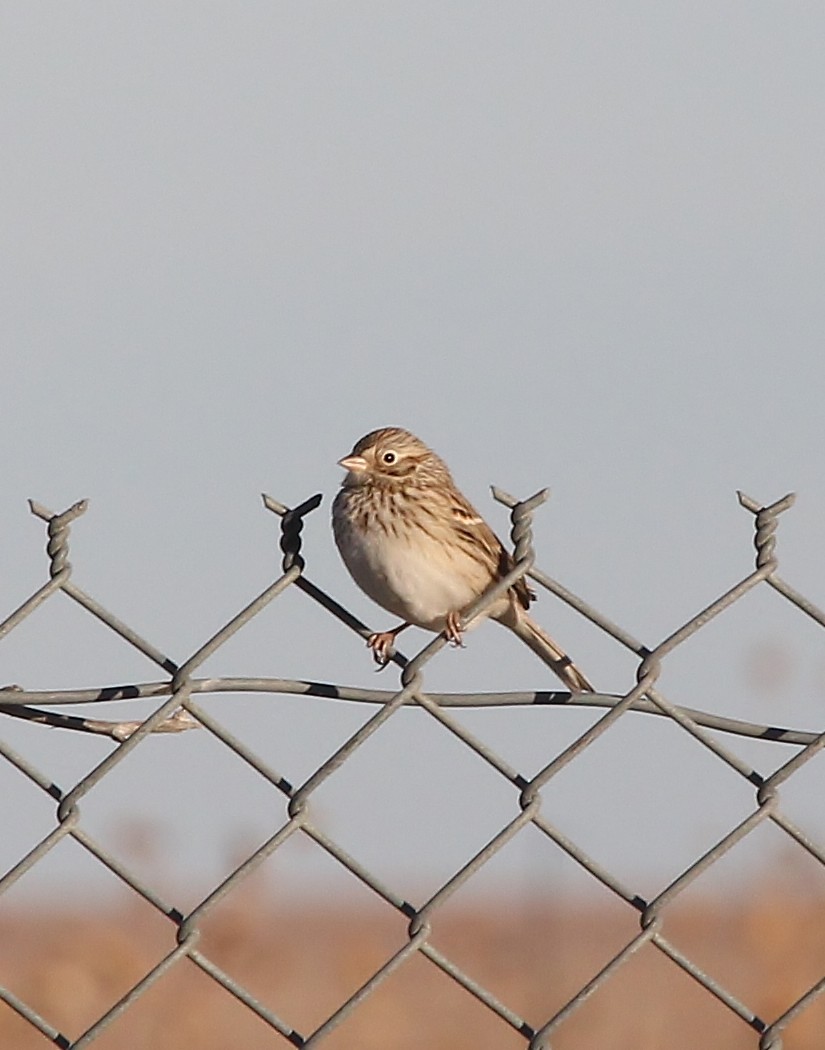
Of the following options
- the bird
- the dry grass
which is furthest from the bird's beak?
the dry grass

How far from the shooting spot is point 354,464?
5977mm

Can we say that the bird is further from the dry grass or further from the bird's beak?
the dry grass

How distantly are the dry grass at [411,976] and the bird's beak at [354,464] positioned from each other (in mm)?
1133

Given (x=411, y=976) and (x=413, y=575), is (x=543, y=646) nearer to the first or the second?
(x=413, y=575)

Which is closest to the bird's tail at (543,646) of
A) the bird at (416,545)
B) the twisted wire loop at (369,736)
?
A: the bird at (416,545)

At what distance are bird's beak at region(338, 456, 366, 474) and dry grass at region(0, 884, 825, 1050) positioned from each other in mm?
1133

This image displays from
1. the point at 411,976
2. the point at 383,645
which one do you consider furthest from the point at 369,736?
the point at 411,976

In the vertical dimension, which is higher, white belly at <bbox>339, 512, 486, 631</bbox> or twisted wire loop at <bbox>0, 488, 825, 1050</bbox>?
white belly at <bbox>339, 512, 486, 631</bbox>

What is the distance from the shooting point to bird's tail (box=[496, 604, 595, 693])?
5418 millimetres

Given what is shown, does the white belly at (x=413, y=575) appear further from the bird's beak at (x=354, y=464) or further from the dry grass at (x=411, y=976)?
the dry grass at (x=411, y=976)

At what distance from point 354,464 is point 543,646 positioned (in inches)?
31.4

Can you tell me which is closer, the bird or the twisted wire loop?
the twisted wire loop

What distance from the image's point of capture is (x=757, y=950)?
614 centimetres

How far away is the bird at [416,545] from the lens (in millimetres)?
5639
